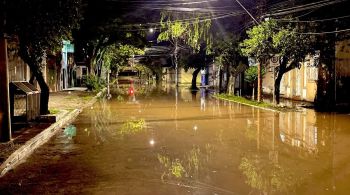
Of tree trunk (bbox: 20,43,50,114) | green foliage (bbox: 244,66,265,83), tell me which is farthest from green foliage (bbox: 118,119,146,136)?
green foliage (bbox: 244,66,265,83)

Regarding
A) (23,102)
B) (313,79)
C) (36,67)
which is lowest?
(23,102)

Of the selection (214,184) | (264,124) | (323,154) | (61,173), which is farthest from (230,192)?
(264,124)

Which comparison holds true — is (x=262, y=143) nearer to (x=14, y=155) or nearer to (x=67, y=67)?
(x=14, y=155)

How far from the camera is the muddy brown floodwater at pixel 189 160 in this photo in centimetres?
732

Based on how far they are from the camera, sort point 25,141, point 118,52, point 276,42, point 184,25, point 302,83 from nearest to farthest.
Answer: point 25,141, point 276,42, point 184,25, point 302,83, point 118,52

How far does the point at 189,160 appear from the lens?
9531 millimetres

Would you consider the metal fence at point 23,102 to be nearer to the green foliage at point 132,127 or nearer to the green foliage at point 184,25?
the green foliage at point 132,127

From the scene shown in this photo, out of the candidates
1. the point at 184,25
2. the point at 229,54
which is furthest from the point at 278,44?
the point at 229,54

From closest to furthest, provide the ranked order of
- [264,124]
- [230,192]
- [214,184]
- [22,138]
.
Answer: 1. [230,192]
2. [214,184]
3. [22,138]
4. [264,124]

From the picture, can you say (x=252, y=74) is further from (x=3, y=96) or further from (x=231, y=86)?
(x=3, y=96)

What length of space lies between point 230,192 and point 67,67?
47.0 metres

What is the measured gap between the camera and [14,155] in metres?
9.34

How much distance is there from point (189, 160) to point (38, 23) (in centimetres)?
720

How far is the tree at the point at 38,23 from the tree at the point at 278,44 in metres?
12.1
